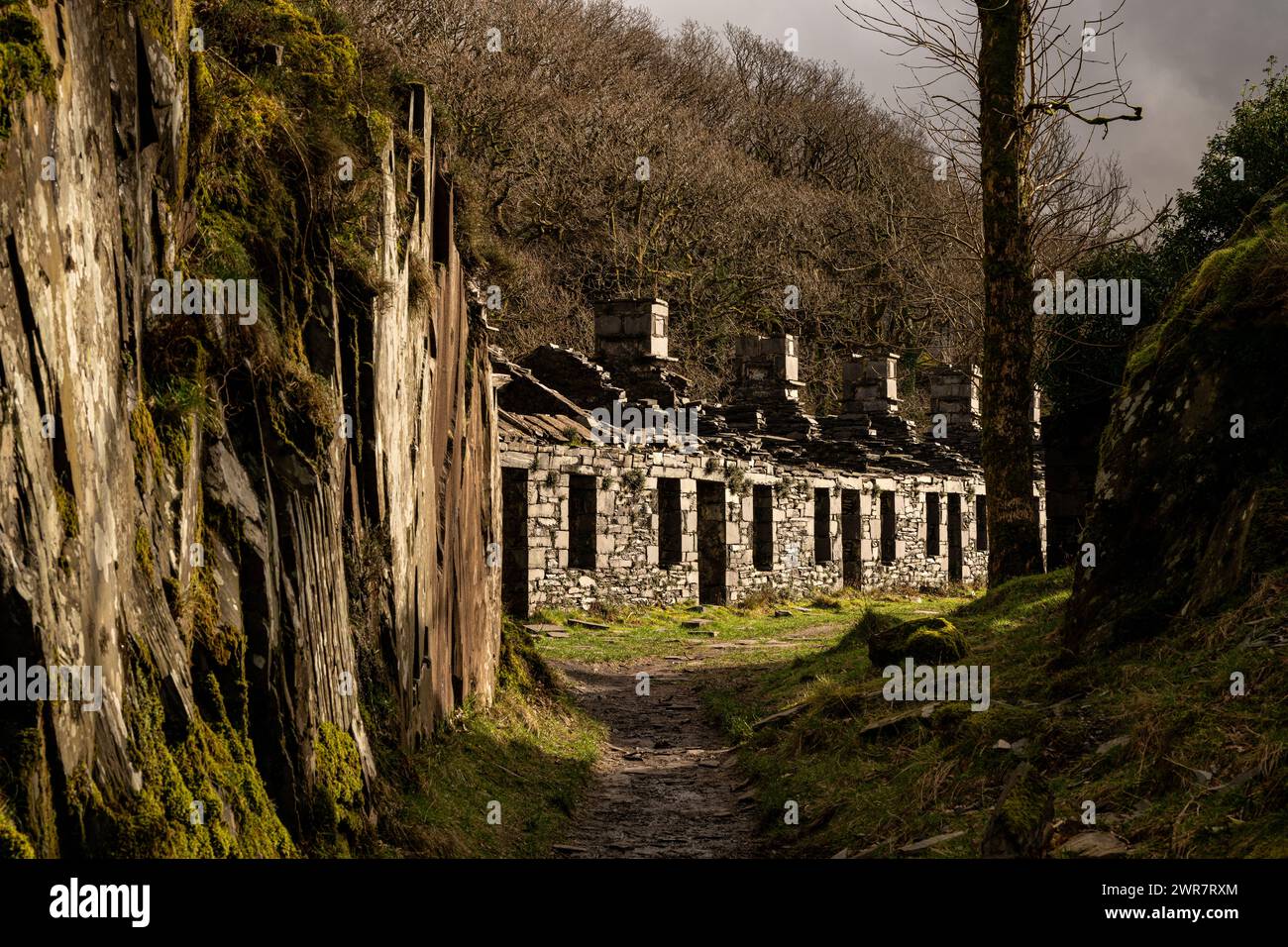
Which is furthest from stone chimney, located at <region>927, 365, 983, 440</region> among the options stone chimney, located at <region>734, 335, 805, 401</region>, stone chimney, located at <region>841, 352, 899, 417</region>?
stone chimney, located at <region>734, 335, 805, 401</region>

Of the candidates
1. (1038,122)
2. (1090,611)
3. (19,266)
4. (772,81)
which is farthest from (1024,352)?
(772,81)

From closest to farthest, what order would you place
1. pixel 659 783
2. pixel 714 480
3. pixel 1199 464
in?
pixel 1199 464 → pixel 659 783 → pixel 714 480

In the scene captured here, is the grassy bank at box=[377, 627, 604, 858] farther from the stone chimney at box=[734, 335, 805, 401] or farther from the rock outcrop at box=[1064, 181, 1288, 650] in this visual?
the stone chimney at box=[734, 335, 805, 401]

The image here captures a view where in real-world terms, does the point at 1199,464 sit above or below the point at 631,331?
below

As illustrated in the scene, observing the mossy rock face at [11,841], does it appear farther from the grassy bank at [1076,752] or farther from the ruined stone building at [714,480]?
the ruined stone building at [714,480]

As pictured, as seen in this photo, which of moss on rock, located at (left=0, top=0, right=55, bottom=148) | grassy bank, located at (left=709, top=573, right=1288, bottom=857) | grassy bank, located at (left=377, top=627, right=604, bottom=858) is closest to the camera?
moss on rock, located at (left=0, top=0, right=55, bottom=148)

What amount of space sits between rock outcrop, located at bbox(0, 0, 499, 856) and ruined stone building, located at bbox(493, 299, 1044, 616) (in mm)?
13043

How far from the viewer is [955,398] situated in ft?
133

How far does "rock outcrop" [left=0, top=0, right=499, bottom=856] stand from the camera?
146 inches

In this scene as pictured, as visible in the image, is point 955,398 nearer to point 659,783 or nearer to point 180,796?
point 659,783

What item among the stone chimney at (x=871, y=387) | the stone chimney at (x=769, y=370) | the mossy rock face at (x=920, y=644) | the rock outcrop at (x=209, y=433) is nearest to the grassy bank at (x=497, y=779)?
the rock outcrop at (x=209, y=433)

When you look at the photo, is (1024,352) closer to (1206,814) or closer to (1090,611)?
(1090,611)

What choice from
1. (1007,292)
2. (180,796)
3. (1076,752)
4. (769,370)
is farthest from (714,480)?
(180,796)

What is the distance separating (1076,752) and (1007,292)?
31.7ft
